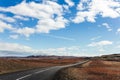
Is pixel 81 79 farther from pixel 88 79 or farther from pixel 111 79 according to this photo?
pixel 111 79

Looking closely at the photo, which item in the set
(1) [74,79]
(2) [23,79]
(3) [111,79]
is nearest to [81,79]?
(1) [74,79]

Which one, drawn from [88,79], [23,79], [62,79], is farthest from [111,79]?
[23,79]

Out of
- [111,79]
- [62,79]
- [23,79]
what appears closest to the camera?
[23,79]

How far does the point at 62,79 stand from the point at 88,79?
10.4 ft

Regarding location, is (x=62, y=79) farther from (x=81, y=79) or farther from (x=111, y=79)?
(x=111, y=79)

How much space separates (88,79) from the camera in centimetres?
2723

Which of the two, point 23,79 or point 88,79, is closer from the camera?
point 23,79

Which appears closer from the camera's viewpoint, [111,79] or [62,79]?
[62,79]

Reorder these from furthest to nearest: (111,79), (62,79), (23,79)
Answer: (111,79) < (62,79) < (23,79)

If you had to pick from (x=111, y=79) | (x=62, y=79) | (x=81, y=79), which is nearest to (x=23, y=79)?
(x=62, y=79)

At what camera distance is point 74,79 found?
26.9m

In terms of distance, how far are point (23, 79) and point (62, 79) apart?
13.8 feet

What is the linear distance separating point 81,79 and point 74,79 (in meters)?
0.78

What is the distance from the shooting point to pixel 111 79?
27688 mm
